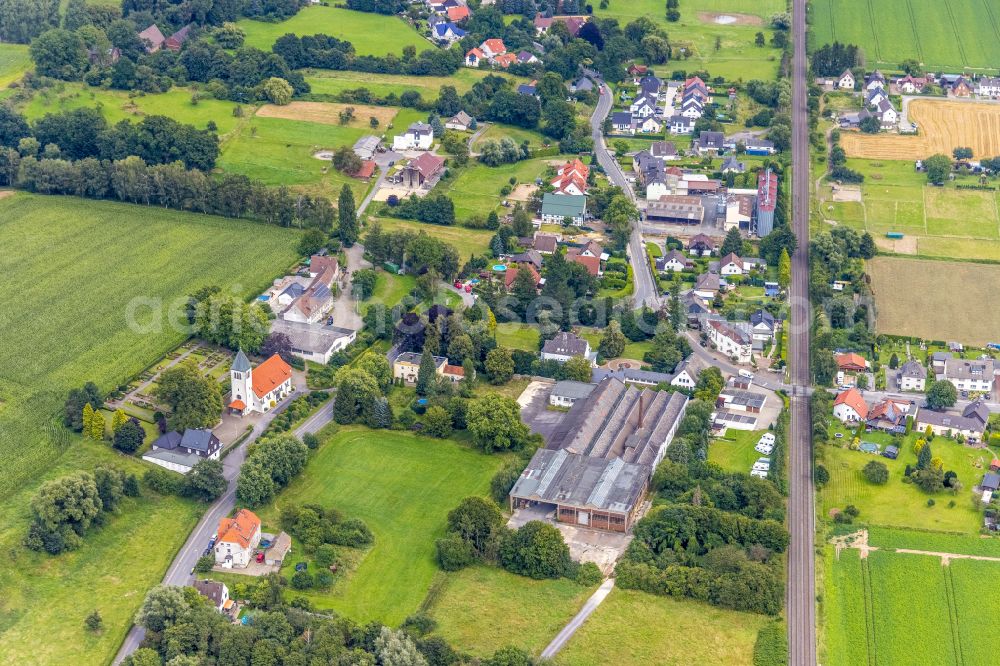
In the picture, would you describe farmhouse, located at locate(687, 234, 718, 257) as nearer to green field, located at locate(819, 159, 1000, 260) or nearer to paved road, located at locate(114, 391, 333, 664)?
green field, located at locate(819, 159, 1000, 260)

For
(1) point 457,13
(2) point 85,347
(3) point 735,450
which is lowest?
(2) point 85,347

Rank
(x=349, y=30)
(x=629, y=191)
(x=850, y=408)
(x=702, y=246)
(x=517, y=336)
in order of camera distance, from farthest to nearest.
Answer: (x=349, y=30) → (x=629, y=191) → (x=702, y=246) → (x=517, y=336) → (x=850, y=408)

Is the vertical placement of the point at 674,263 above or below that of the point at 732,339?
below

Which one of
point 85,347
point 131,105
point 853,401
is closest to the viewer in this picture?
point 853,401

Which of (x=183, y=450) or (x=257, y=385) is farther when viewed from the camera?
(x=257, y=385)

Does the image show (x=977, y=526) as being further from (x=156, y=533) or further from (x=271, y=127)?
(x=271, y=127)

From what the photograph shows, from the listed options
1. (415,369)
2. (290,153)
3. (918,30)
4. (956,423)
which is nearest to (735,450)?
(956,423)

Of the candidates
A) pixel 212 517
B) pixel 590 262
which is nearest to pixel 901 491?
pixel 590 262

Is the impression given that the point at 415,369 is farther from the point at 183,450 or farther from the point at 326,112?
the point at 326,112

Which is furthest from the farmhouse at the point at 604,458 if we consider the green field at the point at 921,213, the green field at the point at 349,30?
the green field at the point at 349,30

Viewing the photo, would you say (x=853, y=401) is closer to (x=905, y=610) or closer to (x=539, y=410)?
(x=905, y=610)
